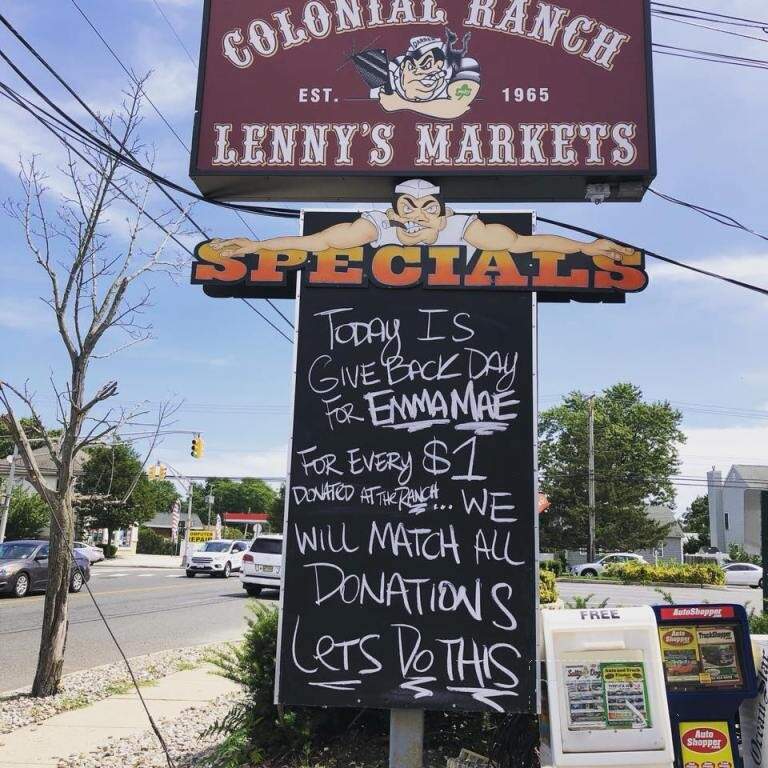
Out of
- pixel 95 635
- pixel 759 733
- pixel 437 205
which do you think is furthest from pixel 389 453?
pixel 95 635

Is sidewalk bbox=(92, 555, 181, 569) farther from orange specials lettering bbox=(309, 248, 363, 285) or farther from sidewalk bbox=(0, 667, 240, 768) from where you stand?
orange specials lettering bbox=(309, 248, 363, 285)

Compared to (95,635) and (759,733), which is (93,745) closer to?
(759,733)

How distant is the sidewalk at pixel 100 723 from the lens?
18.4ft

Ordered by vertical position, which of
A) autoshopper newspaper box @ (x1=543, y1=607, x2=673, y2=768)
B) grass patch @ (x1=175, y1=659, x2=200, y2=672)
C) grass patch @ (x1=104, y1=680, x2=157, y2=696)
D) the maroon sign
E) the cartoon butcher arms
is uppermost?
the maroon sign

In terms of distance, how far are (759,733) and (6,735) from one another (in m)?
5.56

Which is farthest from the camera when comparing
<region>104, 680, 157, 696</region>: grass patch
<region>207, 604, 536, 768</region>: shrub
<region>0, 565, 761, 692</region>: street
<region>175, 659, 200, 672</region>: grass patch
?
<region>0, 565, 761, 692</region>: street

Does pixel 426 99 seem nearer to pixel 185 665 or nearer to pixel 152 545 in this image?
pixel 185 665

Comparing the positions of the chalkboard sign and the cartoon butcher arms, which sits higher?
the cartoon butcher arms

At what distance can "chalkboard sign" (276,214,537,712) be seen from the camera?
4449mm

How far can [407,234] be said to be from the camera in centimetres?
500

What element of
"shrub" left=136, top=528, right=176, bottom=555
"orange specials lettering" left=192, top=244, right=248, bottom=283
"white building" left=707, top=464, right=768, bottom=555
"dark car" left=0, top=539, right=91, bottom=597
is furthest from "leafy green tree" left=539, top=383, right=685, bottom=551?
"orange specials lettering" left=192, top=244, right=248, bottom=283

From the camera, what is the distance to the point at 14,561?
18.3 m

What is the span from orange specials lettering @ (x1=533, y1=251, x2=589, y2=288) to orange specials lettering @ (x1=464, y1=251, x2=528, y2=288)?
11 centimetres

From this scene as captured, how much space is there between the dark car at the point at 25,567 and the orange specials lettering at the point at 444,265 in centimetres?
1527
